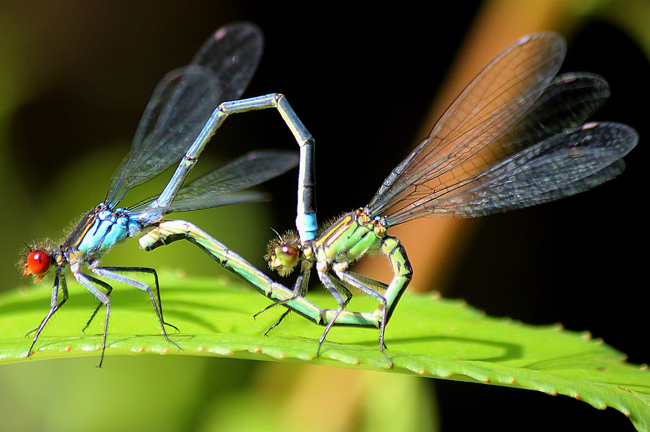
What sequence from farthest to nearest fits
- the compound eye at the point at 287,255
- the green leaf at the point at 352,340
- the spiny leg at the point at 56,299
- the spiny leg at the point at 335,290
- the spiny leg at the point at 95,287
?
the compound eye at the point at 287,255 < the spiny leg at the point at 335,290 < the spiny leg at the point at 95,287 < the spiny leg at the point at 56,299 < the green leaf at the point at 352,340

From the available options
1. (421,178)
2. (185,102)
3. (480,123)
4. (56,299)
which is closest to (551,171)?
(480,123)

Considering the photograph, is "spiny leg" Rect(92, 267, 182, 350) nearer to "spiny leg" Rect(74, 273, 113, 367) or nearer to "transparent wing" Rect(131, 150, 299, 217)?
"spiny leg" Rect(74, 273, 113, 367)

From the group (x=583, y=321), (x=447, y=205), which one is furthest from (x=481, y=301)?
(x=447, y=205)

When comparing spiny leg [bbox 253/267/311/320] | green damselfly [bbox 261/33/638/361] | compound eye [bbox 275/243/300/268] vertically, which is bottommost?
spiny leg [bbox 253/267/311/320]

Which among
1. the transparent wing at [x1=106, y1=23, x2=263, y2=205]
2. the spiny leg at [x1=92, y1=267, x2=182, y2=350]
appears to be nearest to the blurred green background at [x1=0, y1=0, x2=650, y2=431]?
the spiny leg at [x1=92, y1=267, x2=182, y2=350]

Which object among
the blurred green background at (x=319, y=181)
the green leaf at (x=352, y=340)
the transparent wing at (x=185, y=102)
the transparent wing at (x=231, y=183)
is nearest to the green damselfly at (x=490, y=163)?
the green leaf at (x=352, y=340)

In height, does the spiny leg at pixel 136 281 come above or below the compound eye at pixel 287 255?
below

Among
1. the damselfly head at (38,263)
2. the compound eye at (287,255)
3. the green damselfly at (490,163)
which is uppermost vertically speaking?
the green damselfly at (490,163)

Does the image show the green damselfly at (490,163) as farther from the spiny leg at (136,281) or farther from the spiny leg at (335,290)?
the spiny leg at (136,281)
